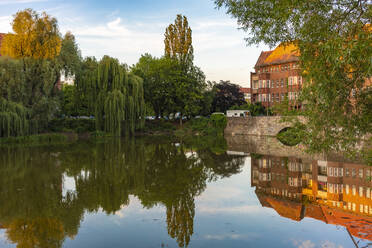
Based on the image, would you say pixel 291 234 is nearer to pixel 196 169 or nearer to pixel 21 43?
pixel 196 169

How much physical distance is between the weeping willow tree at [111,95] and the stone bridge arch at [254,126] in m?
15.5

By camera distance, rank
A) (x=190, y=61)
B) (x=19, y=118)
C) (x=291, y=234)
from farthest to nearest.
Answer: (x=190, y=61) < (x=19, y=118) < (x=291, y=234)

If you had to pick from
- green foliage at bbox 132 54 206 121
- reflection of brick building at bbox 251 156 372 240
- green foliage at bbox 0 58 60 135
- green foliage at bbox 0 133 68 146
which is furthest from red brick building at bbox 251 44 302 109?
reflection of brick building at bbox 251 156 372 240

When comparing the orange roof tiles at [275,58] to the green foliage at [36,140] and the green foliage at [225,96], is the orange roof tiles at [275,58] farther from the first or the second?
the green foliage at [36,140]

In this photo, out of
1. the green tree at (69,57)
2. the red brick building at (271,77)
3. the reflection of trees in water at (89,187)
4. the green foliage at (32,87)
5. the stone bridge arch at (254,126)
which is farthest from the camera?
the red brick building at (271,77)

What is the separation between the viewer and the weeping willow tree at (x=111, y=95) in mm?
34500

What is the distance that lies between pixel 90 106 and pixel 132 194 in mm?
24894

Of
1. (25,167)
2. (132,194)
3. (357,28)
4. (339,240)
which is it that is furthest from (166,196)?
(25,167)

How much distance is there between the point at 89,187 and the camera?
12695mm

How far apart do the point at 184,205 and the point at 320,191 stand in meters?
5.02

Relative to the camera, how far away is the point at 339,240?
7602mm

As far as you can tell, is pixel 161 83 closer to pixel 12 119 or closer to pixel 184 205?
pixel 12 119

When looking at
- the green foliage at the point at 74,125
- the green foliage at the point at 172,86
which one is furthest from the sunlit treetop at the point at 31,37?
the green foliage at the point at 172,86

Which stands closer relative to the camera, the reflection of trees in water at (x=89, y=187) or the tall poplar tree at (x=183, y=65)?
the reflection of trees in water at (x=89, y=187)
